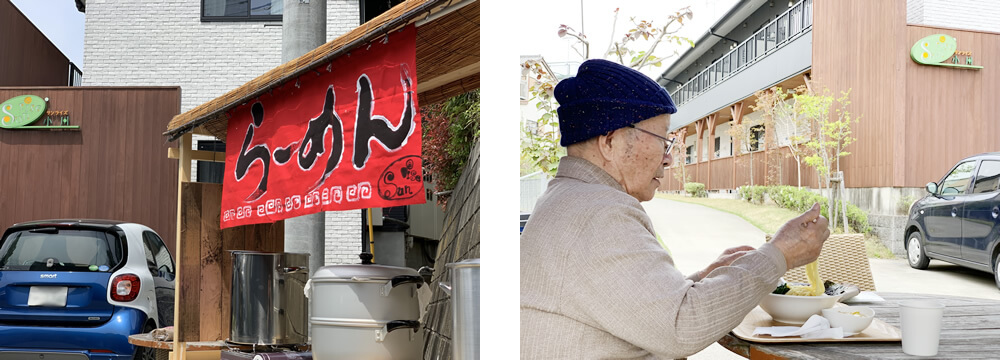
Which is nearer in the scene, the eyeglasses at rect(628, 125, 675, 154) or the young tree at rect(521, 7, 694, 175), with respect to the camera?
the eyeglasses at rect(628, 125, 675, 154)

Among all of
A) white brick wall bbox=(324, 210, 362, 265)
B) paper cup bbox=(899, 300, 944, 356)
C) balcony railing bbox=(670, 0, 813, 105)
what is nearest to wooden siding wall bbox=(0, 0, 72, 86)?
white brick wall bbox=(324, 210, 362, 265)

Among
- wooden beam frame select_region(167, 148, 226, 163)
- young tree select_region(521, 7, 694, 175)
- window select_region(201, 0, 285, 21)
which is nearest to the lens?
wooden beam frame select_region(167, 148, 226, 163)

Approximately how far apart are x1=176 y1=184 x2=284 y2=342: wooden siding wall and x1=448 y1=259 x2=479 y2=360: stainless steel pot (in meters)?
1.88

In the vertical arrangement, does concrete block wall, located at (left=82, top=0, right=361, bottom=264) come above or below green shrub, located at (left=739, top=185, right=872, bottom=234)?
above

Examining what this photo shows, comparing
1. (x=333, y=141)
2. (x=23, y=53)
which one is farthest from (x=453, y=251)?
(x=23, y=53)

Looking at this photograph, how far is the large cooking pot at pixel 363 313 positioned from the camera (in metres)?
2.01

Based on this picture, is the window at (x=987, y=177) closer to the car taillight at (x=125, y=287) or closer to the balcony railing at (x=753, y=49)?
the balcony railing at (x=753, y=49)

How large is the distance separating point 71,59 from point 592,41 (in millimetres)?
10671

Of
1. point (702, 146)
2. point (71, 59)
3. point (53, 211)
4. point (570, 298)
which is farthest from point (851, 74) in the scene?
point (71, 59)

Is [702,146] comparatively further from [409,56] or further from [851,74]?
[409,56]

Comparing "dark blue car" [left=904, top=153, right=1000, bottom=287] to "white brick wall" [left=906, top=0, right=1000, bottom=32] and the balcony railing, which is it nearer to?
"white brick wall" [left=906, top=0, right=1000, bottom=32]

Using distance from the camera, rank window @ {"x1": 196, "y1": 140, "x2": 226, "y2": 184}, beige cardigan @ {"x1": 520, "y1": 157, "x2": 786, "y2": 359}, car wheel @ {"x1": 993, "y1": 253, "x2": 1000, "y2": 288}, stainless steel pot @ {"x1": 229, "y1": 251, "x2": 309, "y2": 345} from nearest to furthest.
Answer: beige cardigan @ {"x1": 520, "y1": 157, "x2": 786, "y2": 359} < stainless steel pot @ {"x1": 229, "y1": 251, "x2": 309, "y2": 345} < car wheel @ {"x1": 993, "y1": 253, "x2": 1000, "y2": 288} < window @ {"x1": 196, "y1": 140, "x2": 226, "y2": 184}

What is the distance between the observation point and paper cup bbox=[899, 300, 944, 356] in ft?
4.47

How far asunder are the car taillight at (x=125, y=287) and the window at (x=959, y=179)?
4.52 metres
